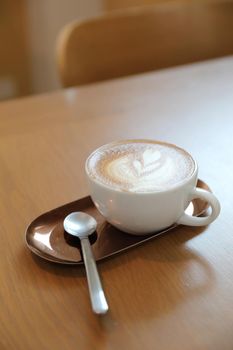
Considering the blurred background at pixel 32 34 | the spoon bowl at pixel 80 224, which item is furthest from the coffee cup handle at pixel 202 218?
the blurred background at pixel 32 34

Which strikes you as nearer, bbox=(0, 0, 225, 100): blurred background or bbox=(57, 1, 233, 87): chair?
bbox=(57, 1, 233, 87): chair

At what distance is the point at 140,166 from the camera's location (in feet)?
1.80

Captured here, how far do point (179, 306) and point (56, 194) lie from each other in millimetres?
247

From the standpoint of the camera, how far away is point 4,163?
2.33 feet

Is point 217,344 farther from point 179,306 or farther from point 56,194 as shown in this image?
point 56,194

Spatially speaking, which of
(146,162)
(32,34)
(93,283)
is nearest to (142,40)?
(146,162)

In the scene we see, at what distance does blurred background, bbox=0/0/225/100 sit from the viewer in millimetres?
2062

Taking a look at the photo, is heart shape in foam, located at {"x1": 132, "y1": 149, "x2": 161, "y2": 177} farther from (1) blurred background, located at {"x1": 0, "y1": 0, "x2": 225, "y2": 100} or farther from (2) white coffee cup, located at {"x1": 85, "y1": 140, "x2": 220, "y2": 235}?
(1) blurred background, located at {"x1": 0, "y1": 0, "x2": 225, "y2": 100}

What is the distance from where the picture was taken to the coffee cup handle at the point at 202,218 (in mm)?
528

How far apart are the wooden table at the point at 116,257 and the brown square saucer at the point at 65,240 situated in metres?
0.01

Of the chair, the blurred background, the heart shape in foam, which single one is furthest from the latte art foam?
the blurred background

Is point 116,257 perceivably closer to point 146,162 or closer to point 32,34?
point 146,162

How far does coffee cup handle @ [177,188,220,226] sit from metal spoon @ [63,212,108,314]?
0.10 meters

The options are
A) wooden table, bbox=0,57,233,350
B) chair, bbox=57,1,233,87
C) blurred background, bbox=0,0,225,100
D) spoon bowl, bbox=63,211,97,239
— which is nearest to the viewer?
wooden table, bbox=0,57,233,350
